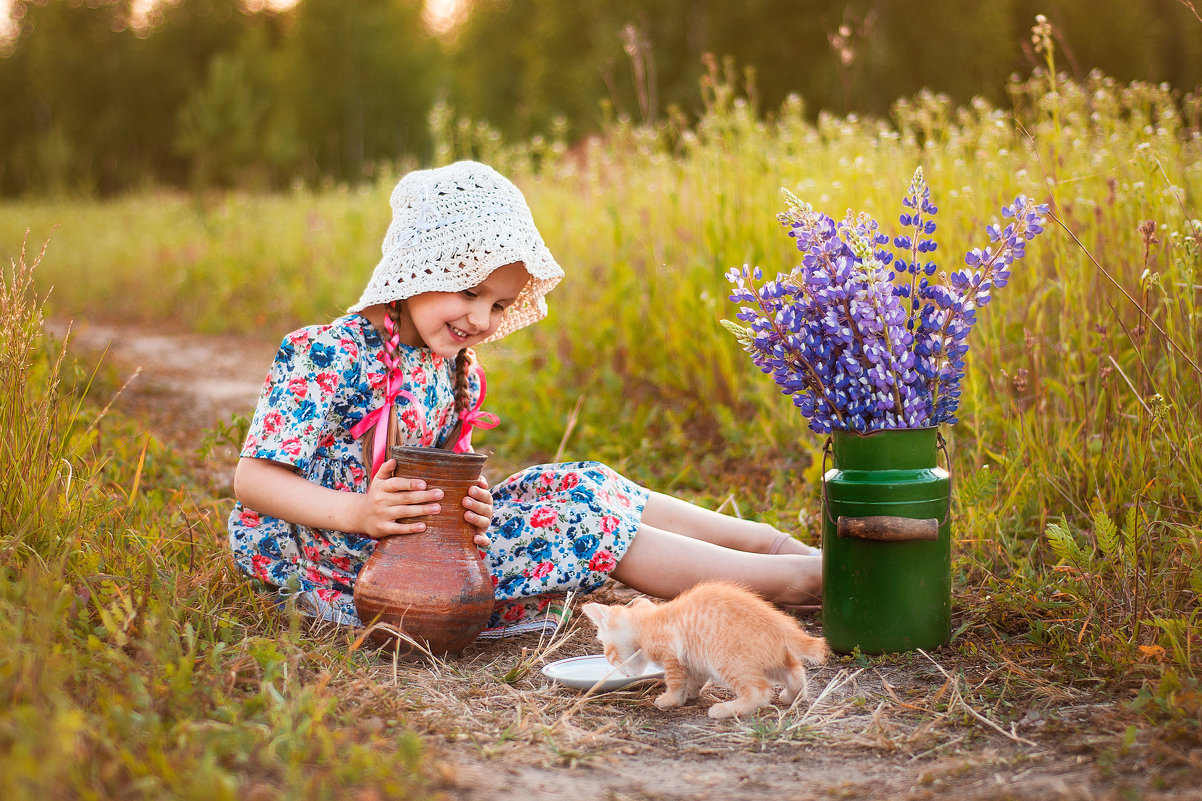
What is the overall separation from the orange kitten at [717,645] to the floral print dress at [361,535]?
1.32 feet

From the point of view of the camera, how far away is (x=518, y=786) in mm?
1626

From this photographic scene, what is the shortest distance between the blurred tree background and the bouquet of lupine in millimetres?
1697

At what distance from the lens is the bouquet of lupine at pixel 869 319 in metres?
2.15

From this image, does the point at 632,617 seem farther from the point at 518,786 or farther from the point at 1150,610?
the point at 1150,610

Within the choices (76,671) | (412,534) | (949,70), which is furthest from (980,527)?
(949,70)

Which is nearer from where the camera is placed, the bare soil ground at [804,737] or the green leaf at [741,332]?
the bare soil ground at [804,737]

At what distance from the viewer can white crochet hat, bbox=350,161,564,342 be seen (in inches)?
95.3

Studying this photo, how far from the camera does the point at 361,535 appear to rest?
2492 mm

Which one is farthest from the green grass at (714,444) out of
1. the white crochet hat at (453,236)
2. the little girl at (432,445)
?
the white crochet hat at (453,236)

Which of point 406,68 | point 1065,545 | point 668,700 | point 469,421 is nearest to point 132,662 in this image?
point 668,700

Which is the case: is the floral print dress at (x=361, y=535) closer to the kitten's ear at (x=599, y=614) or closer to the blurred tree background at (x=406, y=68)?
the kitten's ear at (x=599, y=614)

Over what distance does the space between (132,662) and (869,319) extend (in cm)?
165

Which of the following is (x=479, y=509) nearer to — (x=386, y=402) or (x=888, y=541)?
Answer: (x=386, y=402)

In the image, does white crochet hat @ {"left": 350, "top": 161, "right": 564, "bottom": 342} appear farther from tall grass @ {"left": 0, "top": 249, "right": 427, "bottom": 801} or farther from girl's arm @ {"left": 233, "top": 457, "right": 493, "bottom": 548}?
tall grass @ {"left": 0, "top": 249, "right": 427, "bottom": 801}
